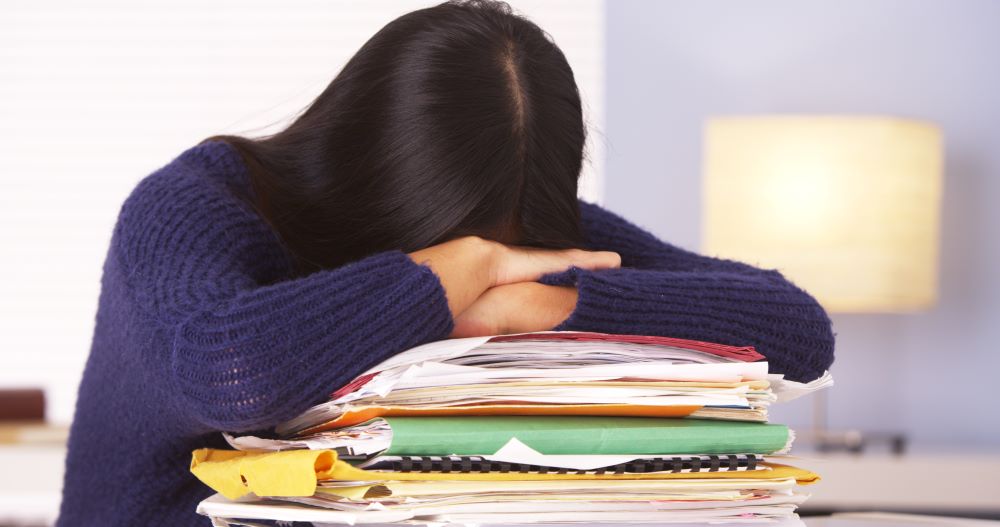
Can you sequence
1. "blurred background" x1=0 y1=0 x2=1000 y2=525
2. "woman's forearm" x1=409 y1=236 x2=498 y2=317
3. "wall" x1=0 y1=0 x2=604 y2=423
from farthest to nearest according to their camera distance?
"wall" x1=0 y1=0 x2=604 y2=423
"blurred background" x1=0 y1=0 x2=1000 y2=525
"woman's forearm" x1=409 y1=236 x2=498 y2=317

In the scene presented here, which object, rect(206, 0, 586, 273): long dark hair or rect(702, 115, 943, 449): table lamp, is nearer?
rect(206, 0, 586, 273): long dark hair

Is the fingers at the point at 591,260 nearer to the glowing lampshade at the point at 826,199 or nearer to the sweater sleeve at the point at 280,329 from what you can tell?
the sweater sleeve at the point at 280,329

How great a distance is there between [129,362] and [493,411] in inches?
12.4

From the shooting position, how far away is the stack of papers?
0.52m

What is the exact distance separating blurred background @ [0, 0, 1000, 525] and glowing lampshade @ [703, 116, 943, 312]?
0.15ft

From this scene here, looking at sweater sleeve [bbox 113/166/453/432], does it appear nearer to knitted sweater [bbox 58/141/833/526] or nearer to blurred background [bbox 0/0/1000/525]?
knitted sweater [bbox 58/141/833/526]

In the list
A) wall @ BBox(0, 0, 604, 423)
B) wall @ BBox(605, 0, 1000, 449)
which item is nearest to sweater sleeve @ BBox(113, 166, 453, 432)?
wall @ BBox(605, 0, 1000, 449)

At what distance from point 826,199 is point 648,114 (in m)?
0.60

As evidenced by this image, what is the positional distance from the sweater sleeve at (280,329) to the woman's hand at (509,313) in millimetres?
47

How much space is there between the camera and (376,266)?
0.63m

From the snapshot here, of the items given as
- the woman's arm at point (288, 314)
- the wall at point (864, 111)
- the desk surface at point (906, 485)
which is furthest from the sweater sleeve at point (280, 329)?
the wall at point (864, 111)

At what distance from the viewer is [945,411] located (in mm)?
2770

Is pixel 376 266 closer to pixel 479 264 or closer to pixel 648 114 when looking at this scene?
pixel 479 264

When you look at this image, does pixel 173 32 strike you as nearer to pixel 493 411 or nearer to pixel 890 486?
pixel 890 486
